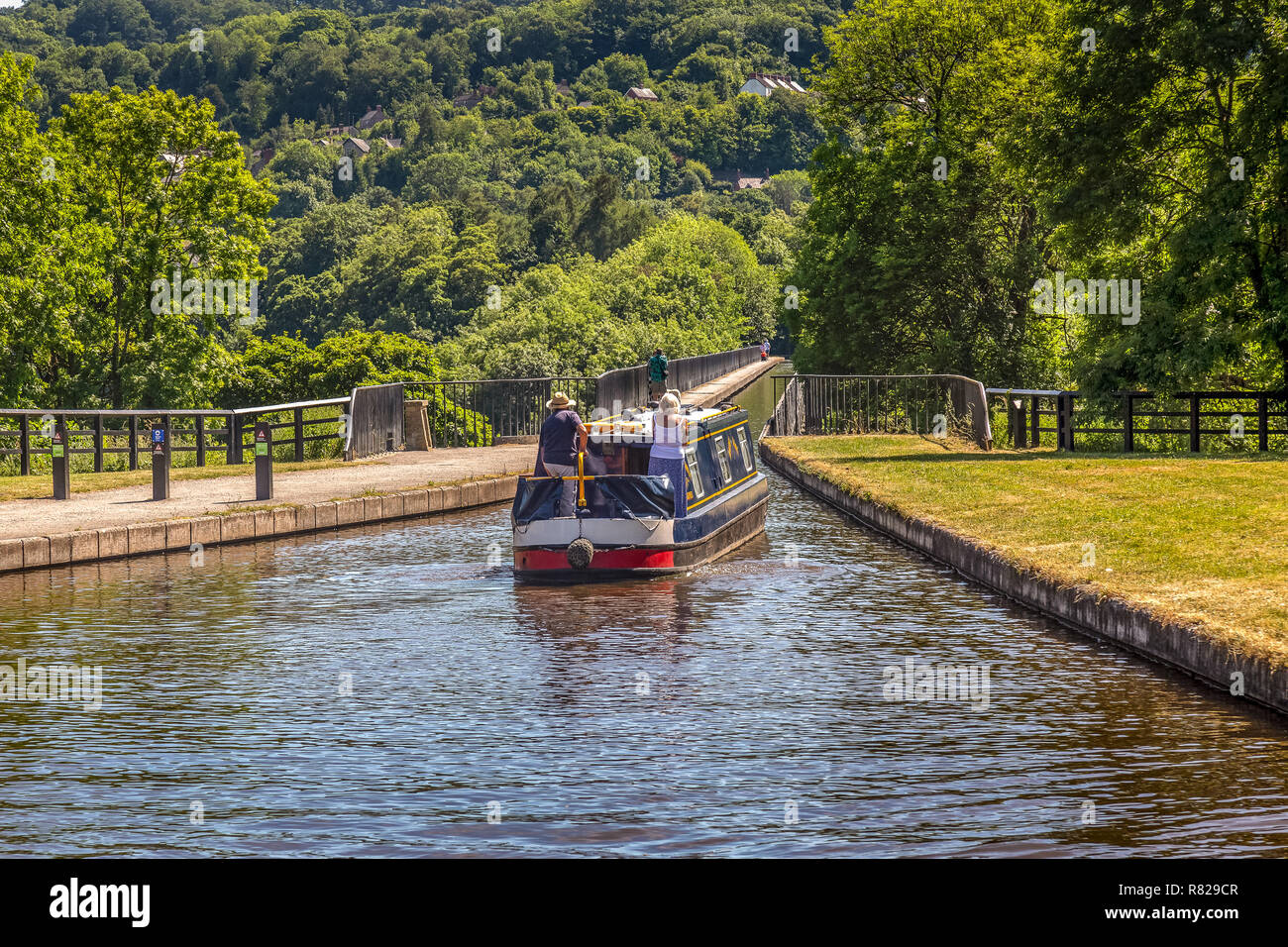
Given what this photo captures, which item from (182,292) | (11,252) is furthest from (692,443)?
(182,292)

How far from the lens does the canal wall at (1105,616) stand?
10781 millimetres

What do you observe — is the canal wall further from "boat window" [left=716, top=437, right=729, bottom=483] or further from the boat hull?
the boat hull

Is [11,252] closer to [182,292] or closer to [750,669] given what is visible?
[182,292]

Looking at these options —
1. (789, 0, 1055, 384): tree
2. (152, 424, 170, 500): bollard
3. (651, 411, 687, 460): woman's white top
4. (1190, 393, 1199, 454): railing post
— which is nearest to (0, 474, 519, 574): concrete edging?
(152, 424, 170, 500): bollard

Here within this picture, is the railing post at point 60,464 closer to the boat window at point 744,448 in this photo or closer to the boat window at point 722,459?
the boat window at point 722,459

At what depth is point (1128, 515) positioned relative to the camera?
18.9 m

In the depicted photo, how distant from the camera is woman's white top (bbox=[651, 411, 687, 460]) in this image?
1859 cm

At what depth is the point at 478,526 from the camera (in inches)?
885

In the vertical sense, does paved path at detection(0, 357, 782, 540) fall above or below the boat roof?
A: below

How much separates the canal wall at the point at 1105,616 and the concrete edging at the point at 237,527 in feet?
22.7

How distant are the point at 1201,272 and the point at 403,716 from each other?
2557 cm

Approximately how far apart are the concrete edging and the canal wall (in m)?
6.90
